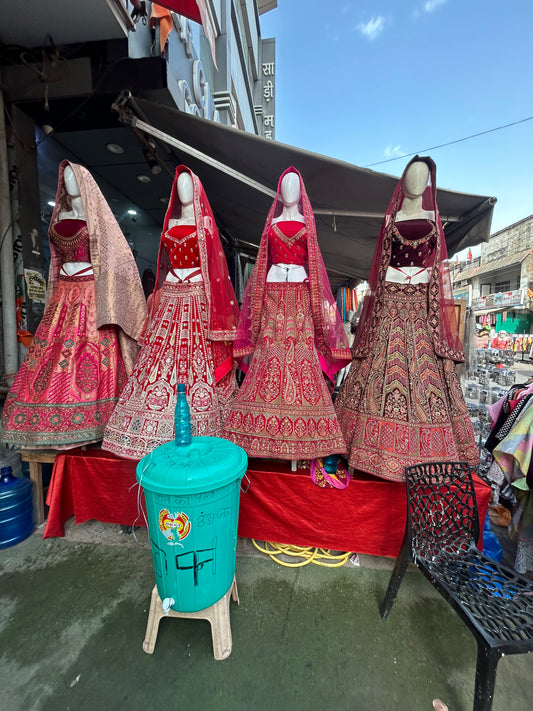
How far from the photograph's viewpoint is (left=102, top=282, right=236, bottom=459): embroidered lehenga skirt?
1.66 meters

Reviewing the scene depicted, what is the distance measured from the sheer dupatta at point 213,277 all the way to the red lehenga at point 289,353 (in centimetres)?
13

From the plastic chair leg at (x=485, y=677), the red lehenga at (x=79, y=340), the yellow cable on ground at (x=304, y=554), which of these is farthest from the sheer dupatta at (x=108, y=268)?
the plastic chair leg at (x=485, y=677)

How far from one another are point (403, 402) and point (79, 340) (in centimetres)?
202

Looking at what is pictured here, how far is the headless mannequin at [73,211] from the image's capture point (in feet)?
5.91

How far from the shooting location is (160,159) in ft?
8.82

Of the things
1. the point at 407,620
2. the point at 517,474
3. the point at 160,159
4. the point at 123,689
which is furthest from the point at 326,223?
the point at 123,689

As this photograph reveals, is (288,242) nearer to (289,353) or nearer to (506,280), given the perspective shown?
(289,353)

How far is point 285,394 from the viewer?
5.44 ft

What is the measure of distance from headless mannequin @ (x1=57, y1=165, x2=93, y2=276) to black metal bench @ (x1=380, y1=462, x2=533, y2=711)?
7.38 ft

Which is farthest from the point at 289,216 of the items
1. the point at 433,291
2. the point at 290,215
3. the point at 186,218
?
the point at 433,291

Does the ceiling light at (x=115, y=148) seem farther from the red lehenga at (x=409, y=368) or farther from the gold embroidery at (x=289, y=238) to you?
the red lehenga at (x=409, y=368)

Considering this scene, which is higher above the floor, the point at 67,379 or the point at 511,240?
the point at 511,240

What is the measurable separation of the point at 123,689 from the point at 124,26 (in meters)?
3.63

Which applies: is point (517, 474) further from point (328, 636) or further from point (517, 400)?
point (328, 636)
